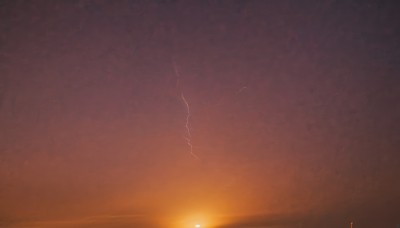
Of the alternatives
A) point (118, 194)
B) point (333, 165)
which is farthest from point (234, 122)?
point (118, 194)

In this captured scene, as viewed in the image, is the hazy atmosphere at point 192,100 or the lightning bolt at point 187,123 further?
the lightning bolt at point 187,123

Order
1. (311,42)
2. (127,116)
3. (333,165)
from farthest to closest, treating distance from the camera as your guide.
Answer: (333,165) → (127,116) → (311,42)

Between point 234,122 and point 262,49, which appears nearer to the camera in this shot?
point 262,49

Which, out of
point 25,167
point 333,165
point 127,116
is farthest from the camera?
point 333,165

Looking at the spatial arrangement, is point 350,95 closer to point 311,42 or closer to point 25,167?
point 311,42

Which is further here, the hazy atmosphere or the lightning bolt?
the lightning bolt

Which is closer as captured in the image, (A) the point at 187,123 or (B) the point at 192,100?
(B) the point at 192,100

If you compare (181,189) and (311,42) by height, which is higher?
(311,42)
